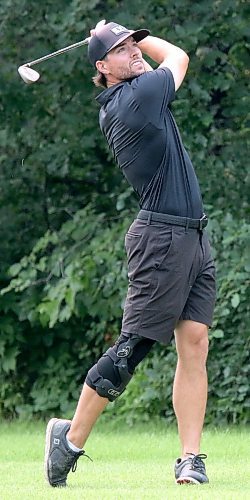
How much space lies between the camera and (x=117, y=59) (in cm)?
628

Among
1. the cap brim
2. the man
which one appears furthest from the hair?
the cap brim

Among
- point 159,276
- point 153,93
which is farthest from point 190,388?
point 153,93

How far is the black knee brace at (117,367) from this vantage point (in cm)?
616

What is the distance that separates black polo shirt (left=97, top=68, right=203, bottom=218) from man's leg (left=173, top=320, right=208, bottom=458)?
595 mm

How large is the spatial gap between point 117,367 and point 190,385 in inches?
16.9

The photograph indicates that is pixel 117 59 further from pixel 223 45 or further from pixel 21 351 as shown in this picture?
pixel 21 351

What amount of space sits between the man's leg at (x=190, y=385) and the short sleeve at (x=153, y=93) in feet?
3.31

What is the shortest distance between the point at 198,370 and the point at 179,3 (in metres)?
5.69

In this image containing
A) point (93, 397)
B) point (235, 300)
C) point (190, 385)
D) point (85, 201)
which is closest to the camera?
point (93, 397)

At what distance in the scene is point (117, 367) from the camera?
6.17 m

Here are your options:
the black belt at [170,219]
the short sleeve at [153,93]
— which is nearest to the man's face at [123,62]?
the short sleeve at [153,93]

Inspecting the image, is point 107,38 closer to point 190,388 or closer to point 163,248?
point 163,248

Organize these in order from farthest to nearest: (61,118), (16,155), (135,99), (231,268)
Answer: (16,155), (61,118), (231,268), (135,99)

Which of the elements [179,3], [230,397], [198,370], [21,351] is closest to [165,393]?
[230,397]
